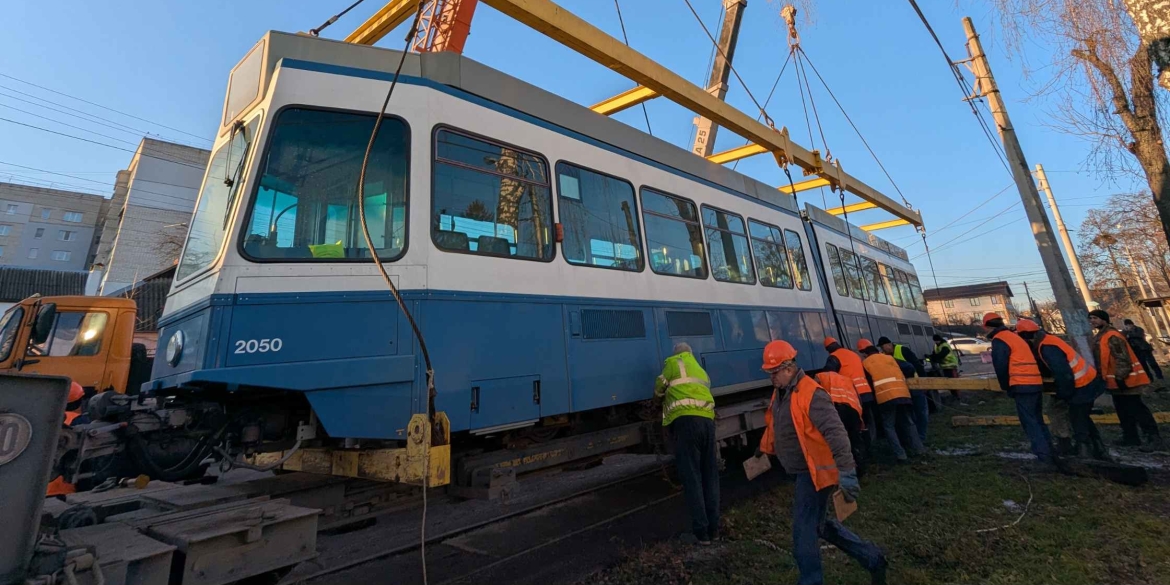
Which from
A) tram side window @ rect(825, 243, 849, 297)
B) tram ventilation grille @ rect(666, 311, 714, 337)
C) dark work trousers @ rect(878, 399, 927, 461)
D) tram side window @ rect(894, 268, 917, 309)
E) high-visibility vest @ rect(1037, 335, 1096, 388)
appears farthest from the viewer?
tram side window @ rect(894, 268, 917, 309)

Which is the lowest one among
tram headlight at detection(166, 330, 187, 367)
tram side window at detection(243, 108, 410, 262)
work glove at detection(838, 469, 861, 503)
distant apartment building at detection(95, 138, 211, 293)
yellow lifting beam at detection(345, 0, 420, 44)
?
work glove at detection(838, 469, 861, 503)

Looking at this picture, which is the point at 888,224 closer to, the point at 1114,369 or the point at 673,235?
the point at 1114,369

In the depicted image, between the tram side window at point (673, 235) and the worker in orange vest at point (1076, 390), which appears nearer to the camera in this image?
the tram side window at point (673, 235)

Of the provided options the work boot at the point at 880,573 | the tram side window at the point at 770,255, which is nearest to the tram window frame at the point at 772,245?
the tram side window at the point at 770,255

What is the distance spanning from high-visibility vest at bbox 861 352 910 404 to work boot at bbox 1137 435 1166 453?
2.81 metres

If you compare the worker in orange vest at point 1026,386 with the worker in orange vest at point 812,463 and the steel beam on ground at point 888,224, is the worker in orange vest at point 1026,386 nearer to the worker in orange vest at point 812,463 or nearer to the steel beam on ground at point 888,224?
the worker in orange vest at point 812,463

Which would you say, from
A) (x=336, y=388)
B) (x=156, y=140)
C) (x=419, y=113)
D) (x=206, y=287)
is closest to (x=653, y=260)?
(x=419, y=113)

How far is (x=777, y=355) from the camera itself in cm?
378

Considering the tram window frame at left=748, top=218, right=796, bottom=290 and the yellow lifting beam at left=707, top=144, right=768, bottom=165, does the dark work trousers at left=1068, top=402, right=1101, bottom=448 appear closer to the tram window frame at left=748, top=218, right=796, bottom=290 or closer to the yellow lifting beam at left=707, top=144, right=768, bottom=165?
the tram window frame at left=748, top=218, right=796, bottom=290

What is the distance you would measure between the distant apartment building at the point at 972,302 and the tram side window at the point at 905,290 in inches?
1777

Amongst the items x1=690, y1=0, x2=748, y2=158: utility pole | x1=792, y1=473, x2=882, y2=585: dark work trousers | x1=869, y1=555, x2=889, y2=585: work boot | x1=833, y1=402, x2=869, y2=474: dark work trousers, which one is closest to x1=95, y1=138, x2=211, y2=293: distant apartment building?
x1=690, y1=0, x2=748, y2=158: utility pole

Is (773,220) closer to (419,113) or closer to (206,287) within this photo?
(419,113)

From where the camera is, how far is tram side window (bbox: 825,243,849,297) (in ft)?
30.5

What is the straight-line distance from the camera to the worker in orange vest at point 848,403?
5855mm
